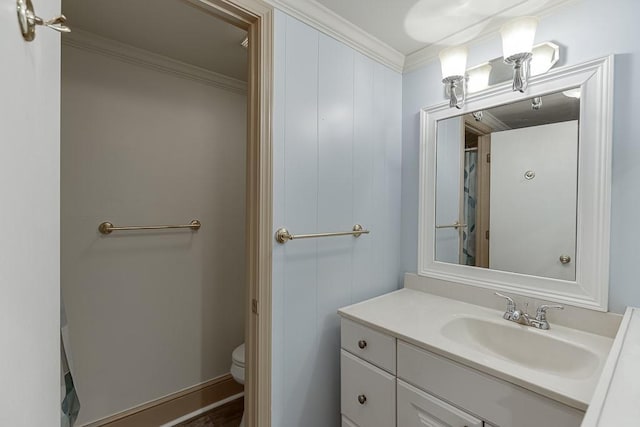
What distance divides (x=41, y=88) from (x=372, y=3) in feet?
4.13

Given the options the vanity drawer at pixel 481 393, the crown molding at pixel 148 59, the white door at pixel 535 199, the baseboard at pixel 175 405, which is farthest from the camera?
the baseboard at pixel 175 405

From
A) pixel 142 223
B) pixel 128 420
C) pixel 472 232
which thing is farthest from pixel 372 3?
pixel 128 420

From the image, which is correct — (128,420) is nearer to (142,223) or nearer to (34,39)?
(142,223)

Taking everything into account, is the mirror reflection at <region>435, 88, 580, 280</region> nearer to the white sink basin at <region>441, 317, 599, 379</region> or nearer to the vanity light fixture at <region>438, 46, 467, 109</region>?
the vanity light fixture at <region>438, 46, 467, 109</region>

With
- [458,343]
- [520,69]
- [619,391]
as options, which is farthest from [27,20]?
[520,69]

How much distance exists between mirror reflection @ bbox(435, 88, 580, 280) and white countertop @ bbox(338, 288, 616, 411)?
238 millimetres

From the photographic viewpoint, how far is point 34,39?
532 millimetres

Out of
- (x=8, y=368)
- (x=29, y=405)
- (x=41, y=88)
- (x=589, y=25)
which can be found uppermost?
(x=589, y=25)

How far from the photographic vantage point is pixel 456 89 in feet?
4.97

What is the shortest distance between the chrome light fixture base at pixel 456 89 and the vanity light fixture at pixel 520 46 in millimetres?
233

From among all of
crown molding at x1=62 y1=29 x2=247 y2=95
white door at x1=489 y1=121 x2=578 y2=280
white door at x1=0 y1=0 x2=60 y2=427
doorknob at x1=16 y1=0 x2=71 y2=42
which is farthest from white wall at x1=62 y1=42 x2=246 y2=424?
white door at x1=489 y1=121 x2=578 y2=280

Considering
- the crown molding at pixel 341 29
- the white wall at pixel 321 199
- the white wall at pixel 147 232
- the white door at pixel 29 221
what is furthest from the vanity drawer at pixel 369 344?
the crown molding at pixel 341 29

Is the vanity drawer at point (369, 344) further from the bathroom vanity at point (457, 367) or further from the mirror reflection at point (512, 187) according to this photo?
the mirror reflection at point (512, 187)

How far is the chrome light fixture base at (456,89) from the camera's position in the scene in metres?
1.46
